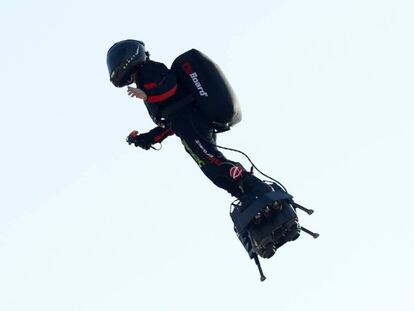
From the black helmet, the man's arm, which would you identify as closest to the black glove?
the man's arm

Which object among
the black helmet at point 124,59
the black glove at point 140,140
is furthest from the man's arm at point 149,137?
the black helmet at point 124,59

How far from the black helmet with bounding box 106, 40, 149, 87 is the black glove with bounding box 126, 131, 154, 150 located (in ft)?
3.20

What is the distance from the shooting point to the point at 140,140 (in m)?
19.9

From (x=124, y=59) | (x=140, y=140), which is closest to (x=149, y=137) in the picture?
(x=140, y=140)

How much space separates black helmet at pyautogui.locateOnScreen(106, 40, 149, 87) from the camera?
19234 millimetres

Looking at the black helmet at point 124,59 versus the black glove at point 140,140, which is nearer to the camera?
the black helmet at point 124,59

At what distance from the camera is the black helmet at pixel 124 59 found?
63.1 ft

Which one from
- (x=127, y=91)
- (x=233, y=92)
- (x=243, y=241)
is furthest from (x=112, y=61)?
(x=243, y=241)

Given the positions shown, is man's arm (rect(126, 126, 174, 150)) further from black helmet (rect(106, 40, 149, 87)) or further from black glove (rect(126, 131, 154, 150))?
black helmet (rect(106, 40, 149, 87))

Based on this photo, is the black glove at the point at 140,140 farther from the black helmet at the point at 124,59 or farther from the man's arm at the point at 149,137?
the black helmet at the point at 124,59

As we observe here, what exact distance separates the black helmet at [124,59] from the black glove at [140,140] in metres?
0.98

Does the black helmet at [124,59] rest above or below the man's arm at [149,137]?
above

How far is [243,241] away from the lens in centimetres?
1869

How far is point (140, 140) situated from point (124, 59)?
153 cm
